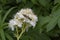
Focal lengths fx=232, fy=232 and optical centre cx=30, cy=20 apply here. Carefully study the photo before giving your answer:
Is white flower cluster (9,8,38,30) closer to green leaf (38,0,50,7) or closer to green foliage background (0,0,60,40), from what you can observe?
green foliage background (0,0,60,40)

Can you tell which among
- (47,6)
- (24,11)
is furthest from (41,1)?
(24,11)

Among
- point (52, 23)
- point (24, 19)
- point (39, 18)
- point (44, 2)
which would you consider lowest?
point (24, 19)

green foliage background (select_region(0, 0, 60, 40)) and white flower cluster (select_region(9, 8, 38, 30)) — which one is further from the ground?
green foliage background (select_region(0, 0, 60, 40))

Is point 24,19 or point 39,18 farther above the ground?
point 39,18

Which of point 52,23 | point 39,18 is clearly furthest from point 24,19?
point 39,18

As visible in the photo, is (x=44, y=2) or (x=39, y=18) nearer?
(x=39, y=18)

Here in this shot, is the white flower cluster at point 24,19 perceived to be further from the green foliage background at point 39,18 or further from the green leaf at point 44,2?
the green leaf at point 44,2

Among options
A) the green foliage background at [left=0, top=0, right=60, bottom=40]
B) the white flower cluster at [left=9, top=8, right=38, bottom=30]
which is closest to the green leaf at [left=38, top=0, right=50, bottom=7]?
the green foliage background at [left=0, top=0, right=60, bottom=40]

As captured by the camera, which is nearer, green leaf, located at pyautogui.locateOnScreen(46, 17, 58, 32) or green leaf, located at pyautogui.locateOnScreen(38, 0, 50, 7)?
green leaf, located at pyautogui.locateOnScreen(46, 17, 58, 32)

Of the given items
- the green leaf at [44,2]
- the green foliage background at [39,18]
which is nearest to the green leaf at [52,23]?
the green foliage background at [39,18]

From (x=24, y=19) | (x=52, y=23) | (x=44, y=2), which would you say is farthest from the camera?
(x=44, y=2)

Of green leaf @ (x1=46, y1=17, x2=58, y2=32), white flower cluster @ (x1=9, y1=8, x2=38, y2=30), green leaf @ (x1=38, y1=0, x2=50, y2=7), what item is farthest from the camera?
green leaf @ (x1=38, y1=0, x2=50, y2=7)

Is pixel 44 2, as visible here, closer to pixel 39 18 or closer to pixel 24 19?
pixel 39 18

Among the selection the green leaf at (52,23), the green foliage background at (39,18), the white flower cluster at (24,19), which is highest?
the green foliage background at (39,18)
